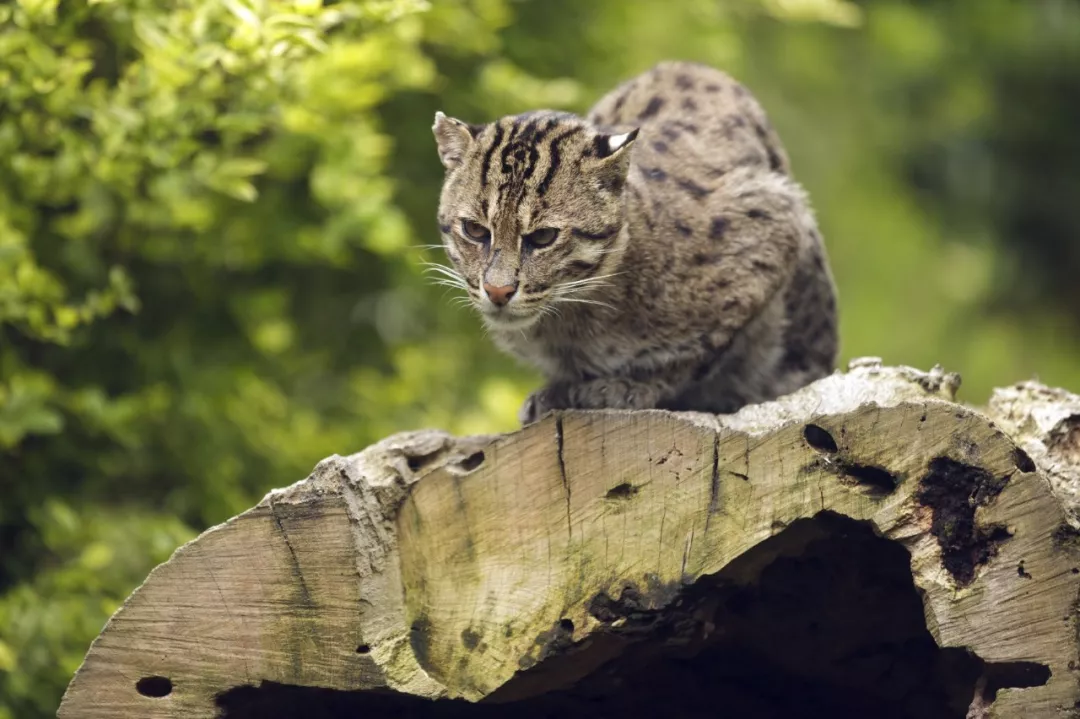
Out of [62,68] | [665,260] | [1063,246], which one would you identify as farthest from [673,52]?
[1063,246]

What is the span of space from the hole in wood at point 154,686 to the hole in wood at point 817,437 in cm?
202

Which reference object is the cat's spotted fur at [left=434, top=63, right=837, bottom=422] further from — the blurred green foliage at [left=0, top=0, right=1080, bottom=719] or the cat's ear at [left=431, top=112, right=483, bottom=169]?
the blurred green foliage at [left=0, top=0, right=1080, bottom=719]

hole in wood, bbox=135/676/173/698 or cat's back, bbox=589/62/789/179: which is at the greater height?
cat's back, bbox=589/62/789/179

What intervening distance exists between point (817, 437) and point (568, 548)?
2.61 ft

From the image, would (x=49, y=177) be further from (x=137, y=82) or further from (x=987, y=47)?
(x=987, y=47)

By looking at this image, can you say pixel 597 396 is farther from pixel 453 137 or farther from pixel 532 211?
pixel 453 137

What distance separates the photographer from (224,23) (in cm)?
574

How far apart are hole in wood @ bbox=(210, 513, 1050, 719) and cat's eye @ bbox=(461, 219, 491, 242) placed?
1.42 metres

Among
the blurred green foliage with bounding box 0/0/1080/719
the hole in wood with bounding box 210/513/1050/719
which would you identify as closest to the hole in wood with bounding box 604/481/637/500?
the hole in wood with bounding box 210/513/1050/719

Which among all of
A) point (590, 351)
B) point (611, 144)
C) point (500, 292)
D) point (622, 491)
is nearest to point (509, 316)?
point (500, 292)

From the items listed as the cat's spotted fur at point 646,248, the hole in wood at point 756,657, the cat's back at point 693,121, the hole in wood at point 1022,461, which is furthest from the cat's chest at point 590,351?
the hole in wood at point 1022,461

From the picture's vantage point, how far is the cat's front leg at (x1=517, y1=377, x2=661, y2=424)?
571cm

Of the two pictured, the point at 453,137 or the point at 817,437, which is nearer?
Result: the point at 817,437

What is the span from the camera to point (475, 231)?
5301 millimetres
